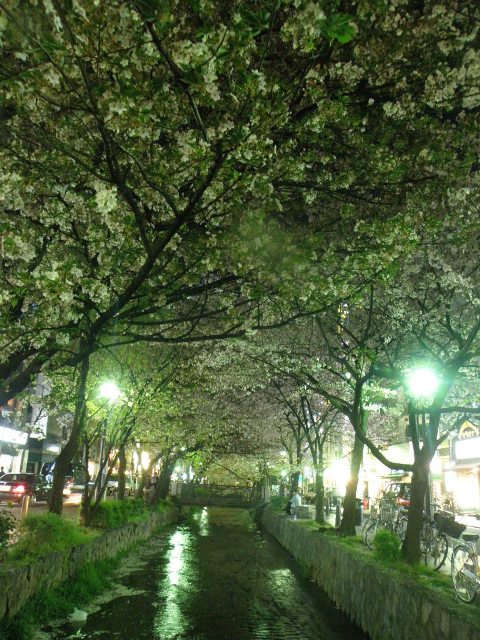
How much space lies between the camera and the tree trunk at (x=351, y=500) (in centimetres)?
1686

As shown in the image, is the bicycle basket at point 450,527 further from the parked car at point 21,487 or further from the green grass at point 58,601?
the parked car at point 21,487

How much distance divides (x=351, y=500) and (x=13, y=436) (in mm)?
36977

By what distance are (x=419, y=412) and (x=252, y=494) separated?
50.7 meters

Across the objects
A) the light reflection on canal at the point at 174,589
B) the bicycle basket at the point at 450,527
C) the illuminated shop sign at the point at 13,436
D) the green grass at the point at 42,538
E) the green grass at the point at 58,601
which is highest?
the illuminated shop sign at the point at 13,436

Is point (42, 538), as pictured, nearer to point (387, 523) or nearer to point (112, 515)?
point (112, 515)

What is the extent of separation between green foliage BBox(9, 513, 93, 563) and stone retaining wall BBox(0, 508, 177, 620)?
0.19m

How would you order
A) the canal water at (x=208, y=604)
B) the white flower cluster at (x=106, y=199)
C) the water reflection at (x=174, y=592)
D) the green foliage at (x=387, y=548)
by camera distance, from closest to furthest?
the white flower cluster at (x=106, y=199), the canal water at (x=208, y=604), the water reflection at (x=174, y=592), the green foliage at (x=387, y=548)

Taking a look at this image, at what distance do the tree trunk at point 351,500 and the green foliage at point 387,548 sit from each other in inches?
176

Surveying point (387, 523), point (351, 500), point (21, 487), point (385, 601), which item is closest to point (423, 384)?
point (385, 601)

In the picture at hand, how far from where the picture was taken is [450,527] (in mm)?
13766

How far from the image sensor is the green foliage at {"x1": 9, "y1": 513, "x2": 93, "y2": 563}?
400 inches

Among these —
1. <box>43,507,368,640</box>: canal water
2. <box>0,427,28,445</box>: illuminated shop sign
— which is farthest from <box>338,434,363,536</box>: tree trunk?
<box>0,427,28,445</box>: illuminated shop sign

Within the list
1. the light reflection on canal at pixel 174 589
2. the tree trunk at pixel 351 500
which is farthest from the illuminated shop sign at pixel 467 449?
the light reflection on canal at pixel 174 589

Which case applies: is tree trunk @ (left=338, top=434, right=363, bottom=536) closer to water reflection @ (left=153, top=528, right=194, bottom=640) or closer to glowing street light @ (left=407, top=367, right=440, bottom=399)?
glowing street light @ (left=407, top=367, right=440, bottom=399)
